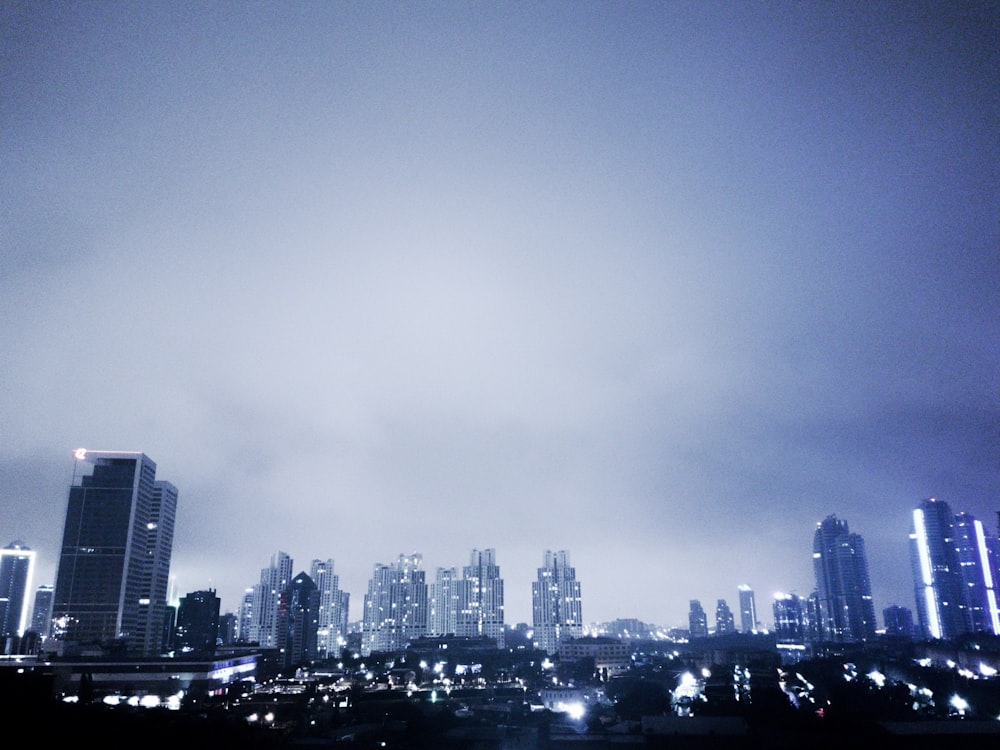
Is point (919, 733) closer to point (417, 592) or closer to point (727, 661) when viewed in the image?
point (727, 661)

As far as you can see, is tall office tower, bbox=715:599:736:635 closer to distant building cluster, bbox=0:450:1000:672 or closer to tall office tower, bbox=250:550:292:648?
distant building cluster, bbox=0:450:1000:672

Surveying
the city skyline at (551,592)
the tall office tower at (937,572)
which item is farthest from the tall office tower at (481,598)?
the tall office tower at (937,572)

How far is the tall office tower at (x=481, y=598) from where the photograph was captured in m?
109

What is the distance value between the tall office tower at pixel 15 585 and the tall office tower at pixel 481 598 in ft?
214

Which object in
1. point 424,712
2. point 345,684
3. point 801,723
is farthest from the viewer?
point 345,684

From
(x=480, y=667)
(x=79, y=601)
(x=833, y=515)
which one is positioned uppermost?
(x=833, y=515)

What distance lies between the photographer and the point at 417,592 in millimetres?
111562

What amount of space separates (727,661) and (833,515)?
65720mm

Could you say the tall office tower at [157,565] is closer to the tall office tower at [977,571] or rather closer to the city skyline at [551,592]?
the city skyline at [551,592]

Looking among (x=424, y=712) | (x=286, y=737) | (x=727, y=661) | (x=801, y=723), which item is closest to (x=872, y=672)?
(x=727, y=661)

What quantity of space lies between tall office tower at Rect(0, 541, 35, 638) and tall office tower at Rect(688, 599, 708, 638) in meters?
122

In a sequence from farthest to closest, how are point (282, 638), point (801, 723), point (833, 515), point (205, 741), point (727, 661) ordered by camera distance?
1. point (833, 515)
2. point (282, 638)
3. point (727, 661)
4. point (801, 723)
5. point (205, 741)

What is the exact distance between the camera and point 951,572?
4021 inches

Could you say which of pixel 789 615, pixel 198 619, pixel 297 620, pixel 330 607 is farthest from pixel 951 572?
pixel 198 619
